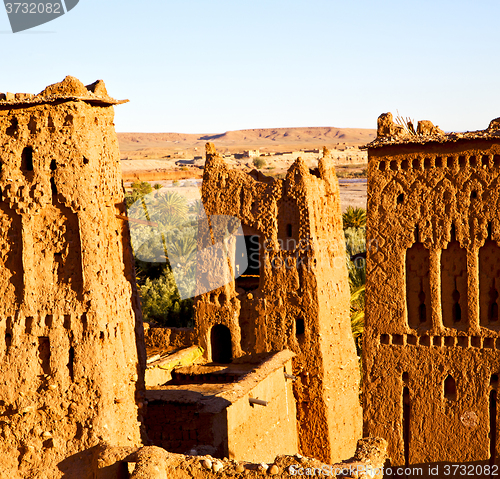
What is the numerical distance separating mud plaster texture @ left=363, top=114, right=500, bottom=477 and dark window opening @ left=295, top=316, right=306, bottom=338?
3.48 metres

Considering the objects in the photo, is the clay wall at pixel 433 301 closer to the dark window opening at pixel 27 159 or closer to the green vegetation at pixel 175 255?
the dark window opening at pixel 27 159

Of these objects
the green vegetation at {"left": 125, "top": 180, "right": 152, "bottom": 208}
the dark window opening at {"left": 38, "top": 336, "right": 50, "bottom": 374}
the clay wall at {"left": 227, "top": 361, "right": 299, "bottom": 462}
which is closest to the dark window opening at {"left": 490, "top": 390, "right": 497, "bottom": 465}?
the clay wall at {"left": 227, "top": 361, "right": 299, "bottom": 462}

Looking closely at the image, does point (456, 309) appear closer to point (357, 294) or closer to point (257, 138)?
point (357, 294)

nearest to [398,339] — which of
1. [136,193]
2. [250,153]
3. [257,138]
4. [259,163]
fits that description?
[136,193]

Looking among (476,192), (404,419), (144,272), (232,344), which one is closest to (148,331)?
(232,344)

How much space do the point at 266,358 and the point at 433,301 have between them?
4.54 meters

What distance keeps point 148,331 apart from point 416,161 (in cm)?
926

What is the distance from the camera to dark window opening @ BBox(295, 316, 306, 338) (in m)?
14.7

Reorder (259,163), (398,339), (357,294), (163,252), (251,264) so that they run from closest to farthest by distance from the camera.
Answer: (398,339)
(251,264)
(357,294)
(163,252)
(259,163)

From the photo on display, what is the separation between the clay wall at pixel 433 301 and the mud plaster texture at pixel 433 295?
15 mm

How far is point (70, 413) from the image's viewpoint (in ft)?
31.5

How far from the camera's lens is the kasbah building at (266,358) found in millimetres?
9531

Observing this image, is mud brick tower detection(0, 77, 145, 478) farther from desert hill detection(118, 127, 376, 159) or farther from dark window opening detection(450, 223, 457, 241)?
desert hill detection(118, 127, 376, 159)

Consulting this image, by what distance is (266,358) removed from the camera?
14570 millimetres
